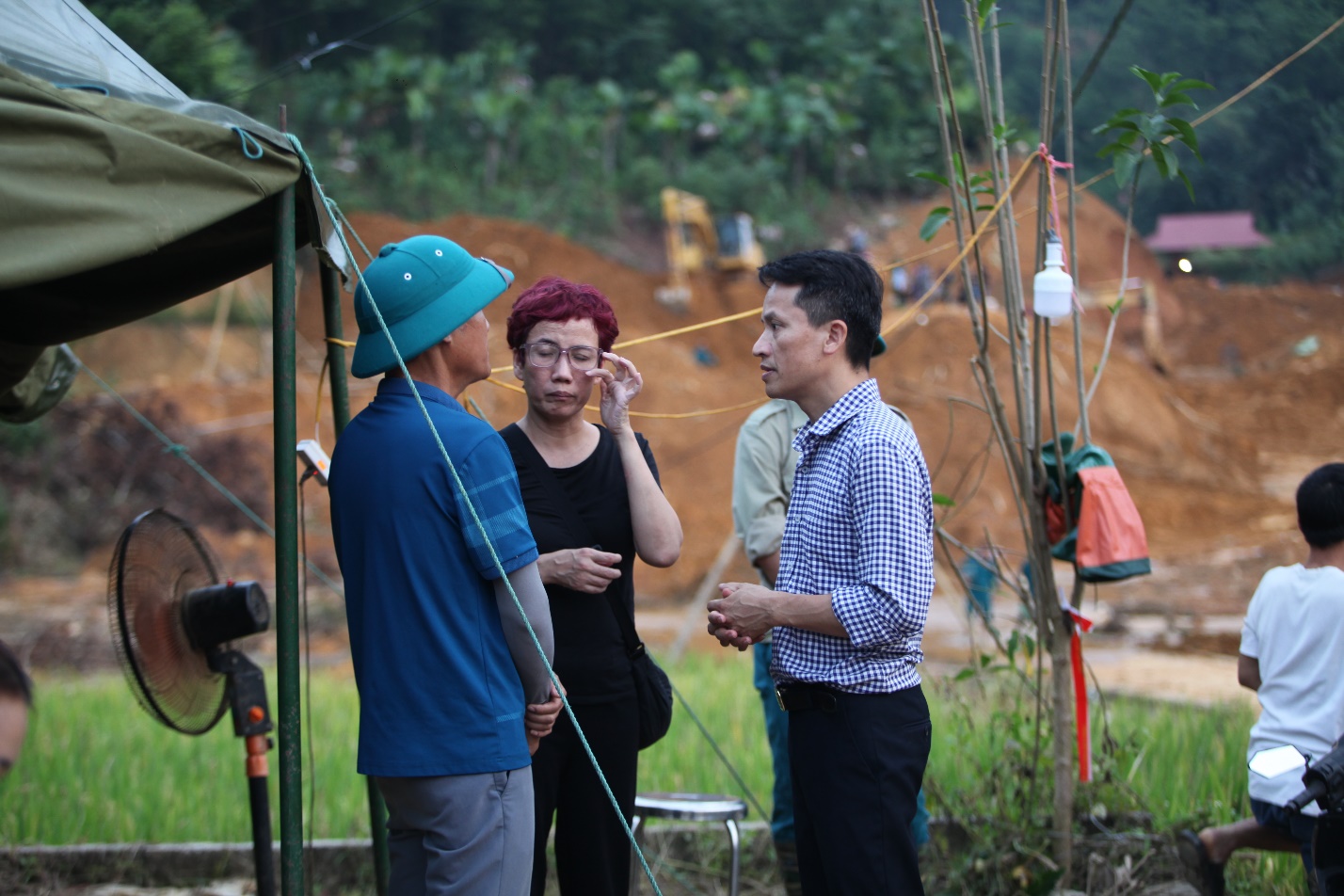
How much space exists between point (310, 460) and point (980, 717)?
4.12m

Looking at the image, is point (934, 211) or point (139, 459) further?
point (139, 459)

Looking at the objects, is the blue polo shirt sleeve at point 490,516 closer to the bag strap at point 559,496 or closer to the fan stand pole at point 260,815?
the bag strap at point 559,496

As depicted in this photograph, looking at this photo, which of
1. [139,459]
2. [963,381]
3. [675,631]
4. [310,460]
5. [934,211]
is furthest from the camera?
[963,381]

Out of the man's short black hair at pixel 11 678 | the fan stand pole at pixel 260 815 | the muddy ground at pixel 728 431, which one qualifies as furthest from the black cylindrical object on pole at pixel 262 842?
the muddy ground at pixel 728 431

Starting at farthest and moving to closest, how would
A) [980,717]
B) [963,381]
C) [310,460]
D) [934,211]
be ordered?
[963,381] < [980,717] < [934,211] < [310,460]

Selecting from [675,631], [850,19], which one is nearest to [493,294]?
[675,631]

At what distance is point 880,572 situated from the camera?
2.27 meters

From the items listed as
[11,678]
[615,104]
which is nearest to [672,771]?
[11,678]

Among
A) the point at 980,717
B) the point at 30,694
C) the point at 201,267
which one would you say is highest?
Result: the point at 201,267

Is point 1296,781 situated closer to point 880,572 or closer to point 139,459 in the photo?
point 880,572

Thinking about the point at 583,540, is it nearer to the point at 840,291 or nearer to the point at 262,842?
the point at 840,291

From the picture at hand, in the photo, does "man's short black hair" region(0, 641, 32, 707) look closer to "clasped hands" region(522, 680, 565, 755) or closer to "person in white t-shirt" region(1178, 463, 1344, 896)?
"clasped hands" region(522, 680, 565, 755)

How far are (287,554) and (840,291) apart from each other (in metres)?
1.35

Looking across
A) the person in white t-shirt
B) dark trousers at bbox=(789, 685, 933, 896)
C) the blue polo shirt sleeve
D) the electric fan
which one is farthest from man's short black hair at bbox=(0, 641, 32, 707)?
the person in white t-shirt
